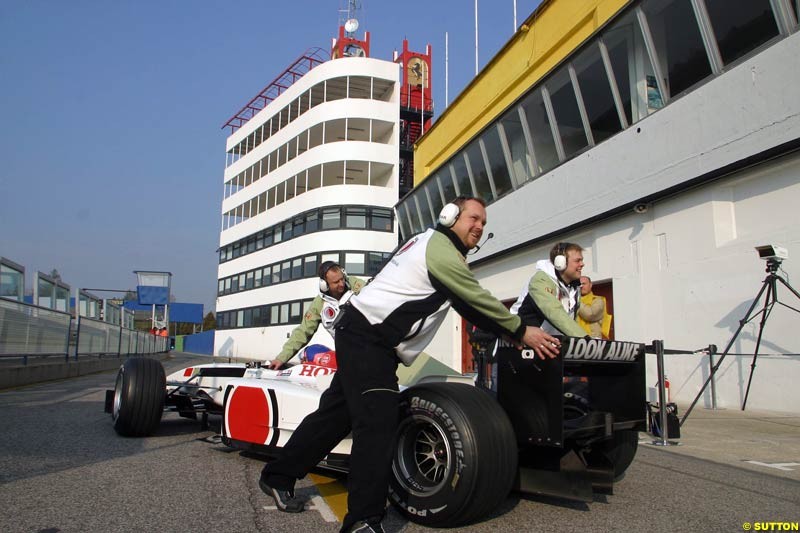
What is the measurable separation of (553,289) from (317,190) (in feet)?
111

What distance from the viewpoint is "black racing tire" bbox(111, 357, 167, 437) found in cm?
503

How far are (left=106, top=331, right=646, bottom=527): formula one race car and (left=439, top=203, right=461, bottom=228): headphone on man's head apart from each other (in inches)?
29.1

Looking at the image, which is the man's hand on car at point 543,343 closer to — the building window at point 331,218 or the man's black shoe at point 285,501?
the man's black shoe at point 285,501

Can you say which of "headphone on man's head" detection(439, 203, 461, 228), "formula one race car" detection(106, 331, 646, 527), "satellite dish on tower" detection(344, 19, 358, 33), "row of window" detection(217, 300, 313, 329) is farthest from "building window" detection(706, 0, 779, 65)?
"satellite dish on tower" detection(344, 19, 358, 33)

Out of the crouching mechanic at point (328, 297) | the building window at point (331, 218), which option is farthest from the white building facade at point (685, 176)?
the building window at point (331, 218)

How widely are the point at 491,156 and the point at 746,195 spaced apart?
915 cm

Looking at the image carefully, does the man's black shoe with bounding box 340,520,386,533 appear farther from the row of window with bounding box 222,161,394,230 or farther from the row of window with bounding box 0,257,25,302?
the row of window with bounding box 222,161,394,230

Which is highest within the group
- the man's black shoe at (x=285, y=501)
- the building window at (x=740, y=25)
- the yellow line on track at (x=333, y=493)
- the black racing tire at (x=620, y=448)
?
the building window at (x=740, y=25)

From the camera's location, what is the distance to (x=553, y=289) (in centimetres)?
412

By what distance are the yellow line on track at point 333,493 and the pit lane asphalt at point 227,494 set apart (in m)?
0.04

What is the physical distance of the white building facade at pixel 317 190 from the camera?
3641cm

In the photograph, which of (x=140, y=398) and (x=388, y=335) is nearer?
(x=388, y=335)

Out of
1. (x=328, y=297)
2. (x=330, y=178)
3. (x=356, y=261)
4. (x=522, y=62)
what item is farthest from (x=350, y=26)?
(x=328, y=297)

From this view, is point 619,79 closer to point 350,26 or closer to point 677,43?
point 677,43
